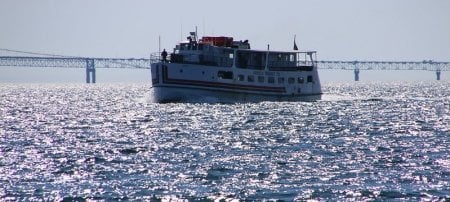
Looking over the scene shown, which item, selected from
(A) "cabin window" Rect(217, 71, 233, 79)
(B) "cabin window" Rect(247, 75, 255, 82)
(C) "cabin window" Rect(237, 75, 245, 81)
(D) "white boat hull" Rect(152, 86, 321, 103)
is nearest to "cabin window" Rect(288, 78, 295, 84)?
(D) "white boat hull" Rect(152, 86, 321, 103)

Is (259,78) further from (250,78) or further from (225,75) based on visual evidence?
(225,75)

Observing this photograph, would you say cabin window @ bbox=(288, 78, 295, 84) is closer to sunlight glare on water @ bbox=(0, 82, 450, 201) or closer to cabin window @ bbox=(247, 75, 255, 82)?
cabin window @ bbox=(247, 75, 255, 82)

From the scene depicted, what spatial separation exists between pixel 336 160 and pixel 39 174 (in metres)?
11.5

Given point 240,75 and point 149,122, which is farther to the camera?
point 240,75

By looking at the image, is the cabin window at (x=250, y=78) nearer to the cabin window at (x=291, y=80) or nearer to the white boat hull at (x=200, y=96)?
the white boat hull at (x=200, y=96)

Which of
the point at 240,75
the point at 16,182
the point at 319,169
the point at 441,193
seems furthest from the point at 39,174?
the point at 240,75

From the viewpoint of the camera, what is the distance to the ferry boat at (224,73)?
7412 cm

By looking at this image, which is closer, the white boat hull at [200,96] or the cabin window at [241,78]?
the white boat hull at [200,96]

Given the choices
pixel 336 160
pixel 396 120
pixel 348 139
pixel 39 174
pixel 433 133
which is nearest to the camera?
pixel 39 174

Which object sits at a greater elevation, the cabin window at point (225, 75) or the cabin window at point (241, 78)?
the cabin window at point (225, 75)

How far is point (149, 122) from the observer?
5722 centimetres

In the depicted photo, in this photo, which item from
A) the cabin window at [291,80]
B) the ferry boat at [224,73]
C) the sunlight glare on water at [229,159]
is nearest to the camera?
the sunlight glare on water at [229,159]

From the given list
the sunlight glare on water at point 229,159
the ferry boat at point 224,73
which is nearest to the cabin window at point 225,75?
the ferry boat at point 224,73

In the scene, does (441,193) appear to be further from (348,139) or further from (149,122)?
(149,122)
